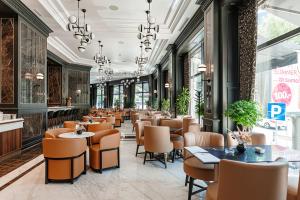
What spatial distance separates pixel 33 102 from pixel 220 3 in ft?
20.5

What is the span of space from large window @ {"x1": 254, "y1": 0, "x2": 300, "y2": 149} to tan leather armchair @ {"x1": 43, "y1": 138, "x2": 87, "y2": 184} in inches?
145

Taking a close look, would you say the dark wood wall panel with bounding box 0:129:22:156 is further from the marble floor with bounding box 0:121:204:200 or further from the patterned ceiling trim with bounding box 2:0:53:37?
the patterned ceiling trim with bounding box 2:0:53:37

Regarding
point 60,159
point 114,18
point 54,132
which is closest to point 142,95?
point 114,18

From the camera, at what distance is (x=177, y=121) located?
6.39m

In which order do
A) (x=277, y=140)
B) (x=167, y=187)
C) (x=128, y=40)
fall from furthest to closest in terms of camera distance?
(x=128, y=40), (x=277, y=140), (x=167, y=187)

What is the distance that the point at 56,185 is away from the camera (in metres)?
3.66

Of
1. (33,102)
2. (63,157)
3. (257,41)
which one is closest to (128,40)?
(33,102)

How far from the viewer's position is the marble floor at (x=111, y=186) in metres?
3.26

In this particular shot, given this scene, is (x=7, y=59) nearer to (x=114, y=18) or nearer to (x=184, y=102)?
(x=114, y=18)

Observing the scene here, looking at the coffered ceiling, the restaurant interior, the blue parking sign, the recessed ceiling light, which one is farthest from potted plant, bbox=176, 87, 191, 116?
the blue parking sign

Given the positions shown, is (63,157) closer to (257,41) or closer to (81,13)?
(257,41)

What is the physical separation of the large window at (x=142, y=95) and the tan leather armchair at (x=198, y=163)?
1805cm

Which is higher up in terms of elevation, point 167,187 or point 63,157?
point 63,157

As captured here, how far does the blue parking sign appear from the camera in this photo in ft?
12.7
